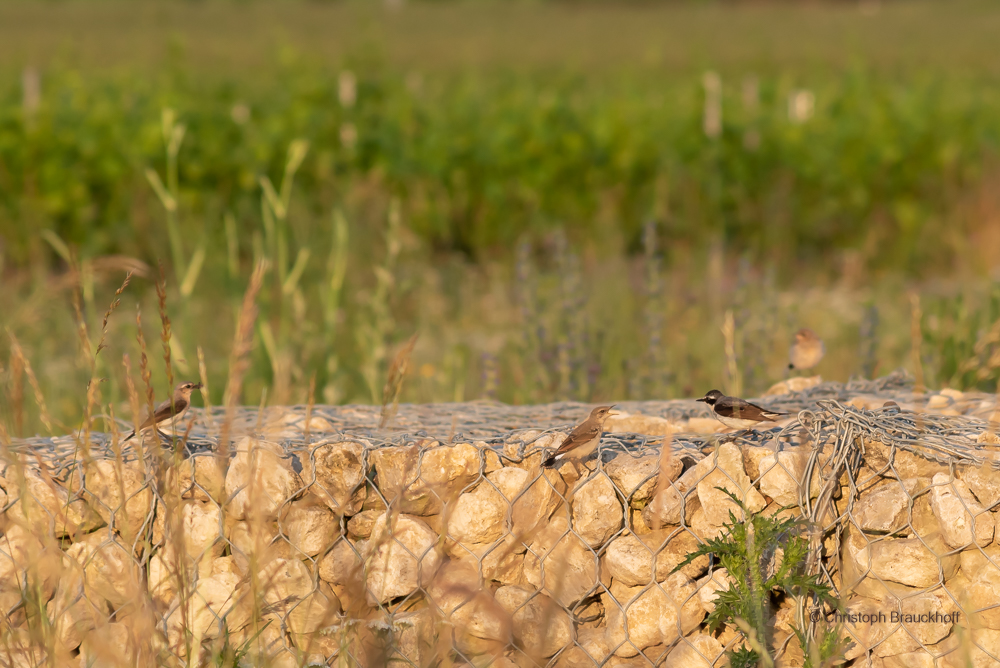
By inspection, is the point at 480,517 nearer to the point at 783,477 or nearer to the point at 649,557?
the point at 649,557

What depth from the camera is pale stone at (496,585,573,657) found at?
1.85 m

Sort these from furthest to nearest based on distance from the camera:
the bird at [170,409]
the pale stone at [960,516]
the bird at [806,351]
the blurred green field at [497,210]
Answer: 1. the blurred green field at [497,210]
2. the bird at [806,351]
3. the bird at [170,409]
4. the pale stone at [960,516]

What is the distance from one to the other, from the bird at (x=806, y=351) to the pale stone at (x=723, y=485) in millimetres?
1340

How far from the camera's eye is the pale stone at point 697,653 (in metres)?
1.84

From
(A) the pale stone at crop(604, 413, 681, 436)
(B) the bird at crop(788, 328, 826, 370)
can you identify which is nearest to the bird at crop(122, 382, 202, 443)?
(A) the pale stone at crop(604, 413, 681, 436)

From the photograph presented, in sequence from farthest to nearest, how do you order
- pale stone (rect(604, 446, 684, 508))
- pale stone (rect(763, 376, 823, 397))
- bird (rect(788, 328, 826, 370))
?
bird (rect(788, 328, 826, 370)), pale stone (rect(763, 376, 823, 397)), pale stone (rect(604, 446, 684, 508))

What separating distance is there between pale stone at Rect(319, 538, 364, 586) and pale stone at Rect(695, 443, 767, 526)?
731mm

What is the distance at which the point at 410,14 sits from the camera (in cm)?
→ 5325

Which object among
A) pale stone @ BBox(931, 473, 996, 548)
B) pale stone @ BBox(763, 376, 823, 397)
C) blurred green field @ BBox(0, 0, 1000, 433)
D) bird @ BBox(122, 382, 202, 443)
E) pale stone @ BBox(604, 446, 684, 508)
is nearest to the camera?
pale stone @ BBox(931, 473, 996, 548)

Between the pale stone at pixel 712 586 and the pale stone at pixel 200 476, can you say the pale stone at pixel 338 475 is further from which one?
the pale stone at pixel 712 586

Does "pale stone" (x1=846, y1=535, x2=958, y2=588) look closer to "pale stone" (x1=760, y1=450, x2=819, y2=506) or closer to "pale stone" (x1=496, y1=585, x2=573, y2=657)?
"pale stone" (x1=760, y1=450, x2=819, y2=506)

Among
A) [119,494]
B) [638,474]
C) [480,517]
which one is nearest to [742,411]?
[638,474]

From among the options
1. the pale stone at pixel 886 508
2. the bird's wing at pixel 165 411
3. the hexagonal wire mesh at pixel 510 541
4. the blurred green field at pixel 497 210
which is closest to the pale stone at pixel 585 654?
the hexagonal wire mesh at pixel 510 541

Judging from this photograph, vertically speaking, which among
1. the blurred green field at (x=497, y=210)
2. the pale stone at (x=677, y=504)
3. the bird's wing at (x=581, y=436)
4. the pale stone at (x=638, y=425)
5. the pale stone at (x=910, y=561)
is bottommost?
the blurred green field at (x=497, y=210)
